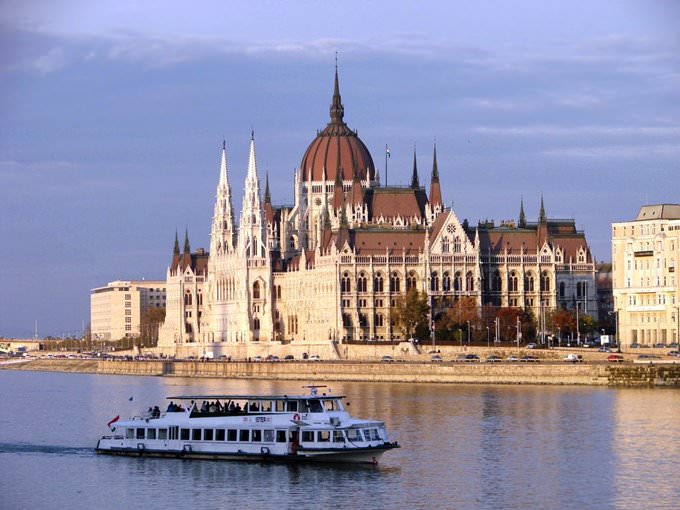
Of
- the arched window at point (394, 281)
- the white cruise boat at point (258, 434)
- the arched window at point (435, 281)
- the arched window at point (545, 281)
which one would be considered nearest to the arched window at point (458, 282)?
the arched window at point (435, 281)

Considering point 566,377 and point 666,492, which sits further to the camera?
point 566,377

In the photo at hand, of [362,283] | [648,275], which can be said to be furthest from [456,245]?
[648,275]

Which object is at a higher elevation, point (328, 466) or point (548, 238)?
point (548, 238)

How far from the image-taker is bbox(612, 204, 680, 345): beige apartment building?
151875 mm

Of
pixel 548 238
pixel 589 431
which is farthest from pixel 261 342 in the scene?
pixel 589 431

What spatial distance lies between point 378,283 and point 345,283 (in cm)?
360

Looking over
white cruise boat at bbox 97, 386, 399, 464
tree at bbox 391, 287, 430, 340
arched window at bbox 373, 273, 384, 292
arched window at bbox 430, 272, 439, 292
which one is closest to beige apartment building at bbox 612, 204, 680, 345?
tree at bbox 391, 287, 430, 340

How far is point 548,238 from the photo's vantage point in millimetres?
189000

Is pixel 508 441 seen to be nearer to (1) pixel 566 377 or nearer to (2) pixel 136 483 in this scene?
(2) pixel 136 483

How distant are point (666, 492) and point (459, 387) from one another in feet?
204

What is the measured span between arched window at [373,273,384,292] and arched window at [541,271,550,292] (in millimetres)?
16873

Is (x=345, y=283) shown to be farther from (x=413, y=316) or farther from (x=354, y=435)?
(x=354, y=435)

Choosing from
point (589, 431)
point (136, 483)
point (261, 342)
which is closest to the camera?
point (136, 483)

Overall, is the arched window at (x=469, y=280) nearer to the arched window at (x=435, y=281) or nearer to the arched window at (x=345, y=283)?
the arched window at (x=435, y=281)
